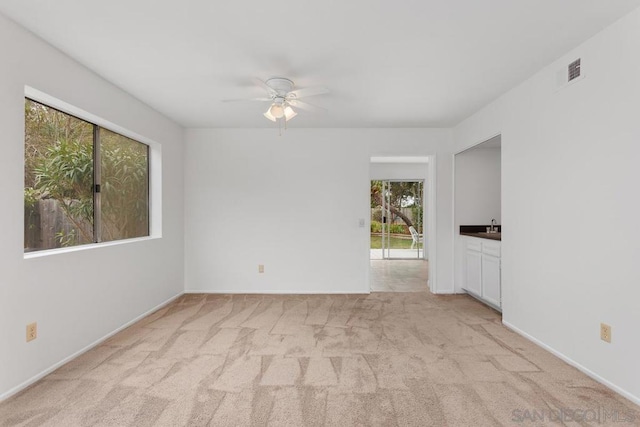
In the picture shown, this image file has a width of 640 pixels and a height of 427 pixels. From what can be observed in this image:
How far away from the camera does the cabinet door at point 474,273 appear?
4461mm

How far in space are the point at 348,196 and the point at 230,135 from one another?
6.38 ft

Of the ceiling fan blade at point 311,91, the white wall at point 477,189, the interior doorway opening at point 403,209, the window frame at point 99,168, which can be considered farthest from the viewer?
the interior doorway opening at point 403,209

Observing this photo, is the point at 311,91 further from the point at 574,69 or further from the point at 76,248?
the point at 76,248

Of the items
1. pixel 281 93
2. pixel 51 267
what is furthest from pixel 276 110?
pixel 51 267

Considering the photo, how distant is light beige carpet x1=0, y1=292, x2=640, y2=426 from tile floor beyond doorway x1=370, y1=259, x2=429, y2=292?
1.61m

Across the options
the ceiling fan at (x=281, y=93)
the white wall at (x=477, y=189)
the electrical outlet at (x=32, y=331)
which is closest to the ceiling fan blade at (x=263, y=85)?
the ceiling fan at (x=281, y=93)

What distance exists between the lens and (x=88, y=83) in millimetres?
2949

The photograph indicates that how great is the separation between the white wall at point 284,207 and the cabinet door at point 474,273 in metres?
1.13

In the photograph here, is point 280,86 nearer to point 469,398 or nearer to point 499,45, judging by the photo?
point 499,45

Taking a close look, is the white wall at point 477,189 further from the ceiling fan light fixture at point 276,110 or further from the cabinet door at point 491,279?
the ceiling fan light fixture at point 276,110

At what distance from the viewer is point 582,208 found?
2543 mm

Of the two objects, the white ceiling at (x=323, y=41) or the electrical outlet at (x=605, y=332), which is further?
the electrical outlet at (x=605, y=332)

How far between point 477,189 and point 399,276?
223cm

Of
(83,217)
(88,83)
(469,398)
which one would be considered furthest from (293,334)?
(88,83)
